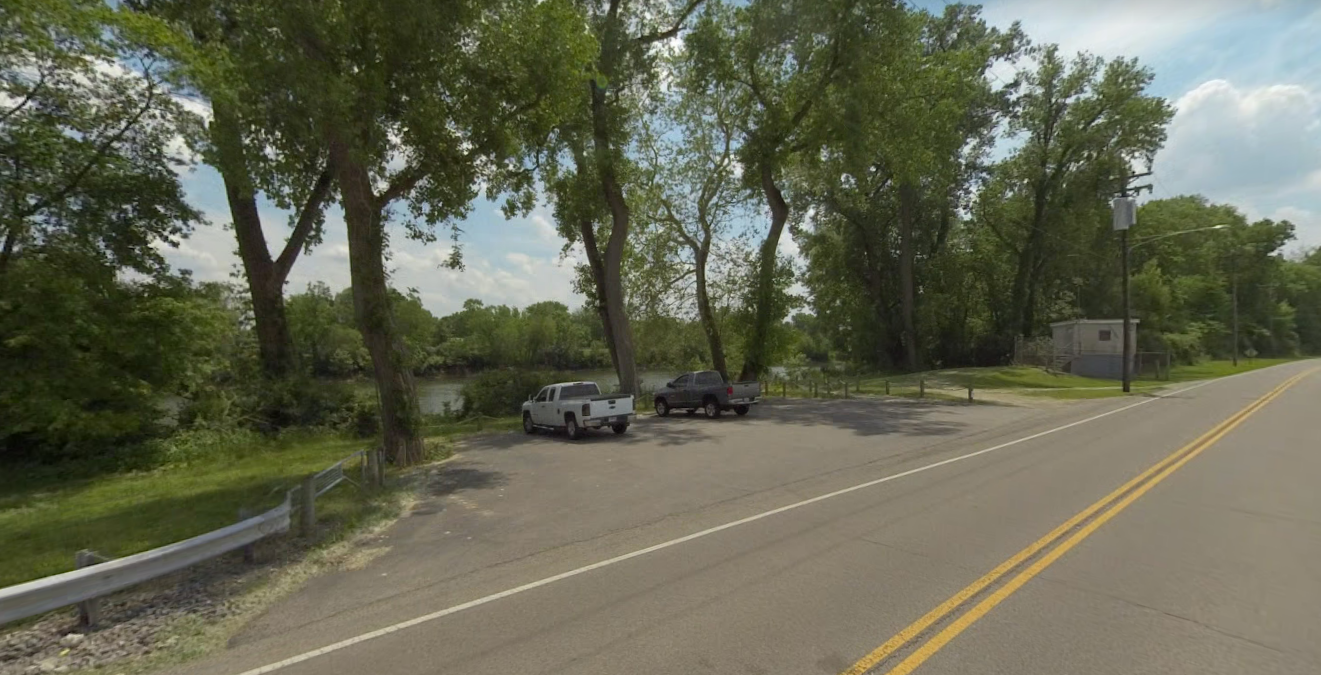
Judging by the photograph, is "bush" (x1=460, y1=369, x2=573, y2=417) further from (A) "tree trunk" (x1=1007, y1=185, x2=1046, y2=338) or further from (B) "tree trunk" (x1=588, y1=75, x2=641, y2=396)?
(A) "tree trunk" (x1=1007, y1=185, x2=1046, y2=338)

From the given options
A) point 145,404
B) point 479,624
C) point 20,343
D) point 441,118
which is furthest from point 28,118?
point 479,624

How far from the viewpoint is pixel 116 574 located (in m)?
5.34

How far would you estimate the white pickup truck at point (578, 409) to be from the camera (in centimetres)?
1783

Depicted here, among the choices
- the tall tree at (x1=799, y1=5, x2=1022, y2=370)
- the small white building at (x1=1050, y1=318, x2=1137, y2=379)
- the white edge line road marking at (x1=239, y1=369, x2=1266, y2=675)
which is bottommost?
the white edge line road marking at (x1=239, y1=369, x2=1266, y2=675)

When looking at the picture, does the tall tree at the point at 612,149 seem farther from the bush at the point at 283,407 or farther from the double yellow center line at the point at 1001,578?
the double yellow center line at the point at 1001,578

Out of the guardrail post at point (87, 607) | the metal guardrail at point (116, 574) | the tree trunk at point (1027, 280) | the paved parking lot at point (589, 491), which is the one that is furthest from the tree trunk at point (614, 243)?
the tree trunk at point (1027, 280)

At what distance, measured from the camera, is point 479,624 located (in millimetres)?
5156

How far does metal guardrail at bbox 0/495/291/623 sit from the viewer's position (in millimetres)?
4668

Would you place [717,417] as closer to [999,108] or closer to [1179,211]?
[999,108]

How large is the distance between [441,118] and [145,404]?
11.2m

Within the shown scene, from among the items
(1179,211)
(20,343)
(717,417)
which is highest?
(1179,211)

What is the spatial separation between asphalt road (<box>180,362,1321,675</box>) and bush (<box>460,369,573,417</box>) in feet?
47.1

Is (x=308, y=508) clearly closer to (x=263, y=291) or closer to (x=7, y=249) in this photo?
(x=7, y=249)

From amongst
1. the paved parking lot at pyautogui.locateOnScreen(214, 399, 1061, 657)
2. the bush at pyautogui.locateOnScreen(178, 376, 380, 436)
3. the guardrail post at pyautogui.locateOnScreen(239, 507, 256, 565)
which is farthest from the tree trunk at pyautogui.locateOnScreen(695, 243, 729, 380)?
the guardrail post at pyautogui.locateOnScreen(239, 507, 256, 565)
